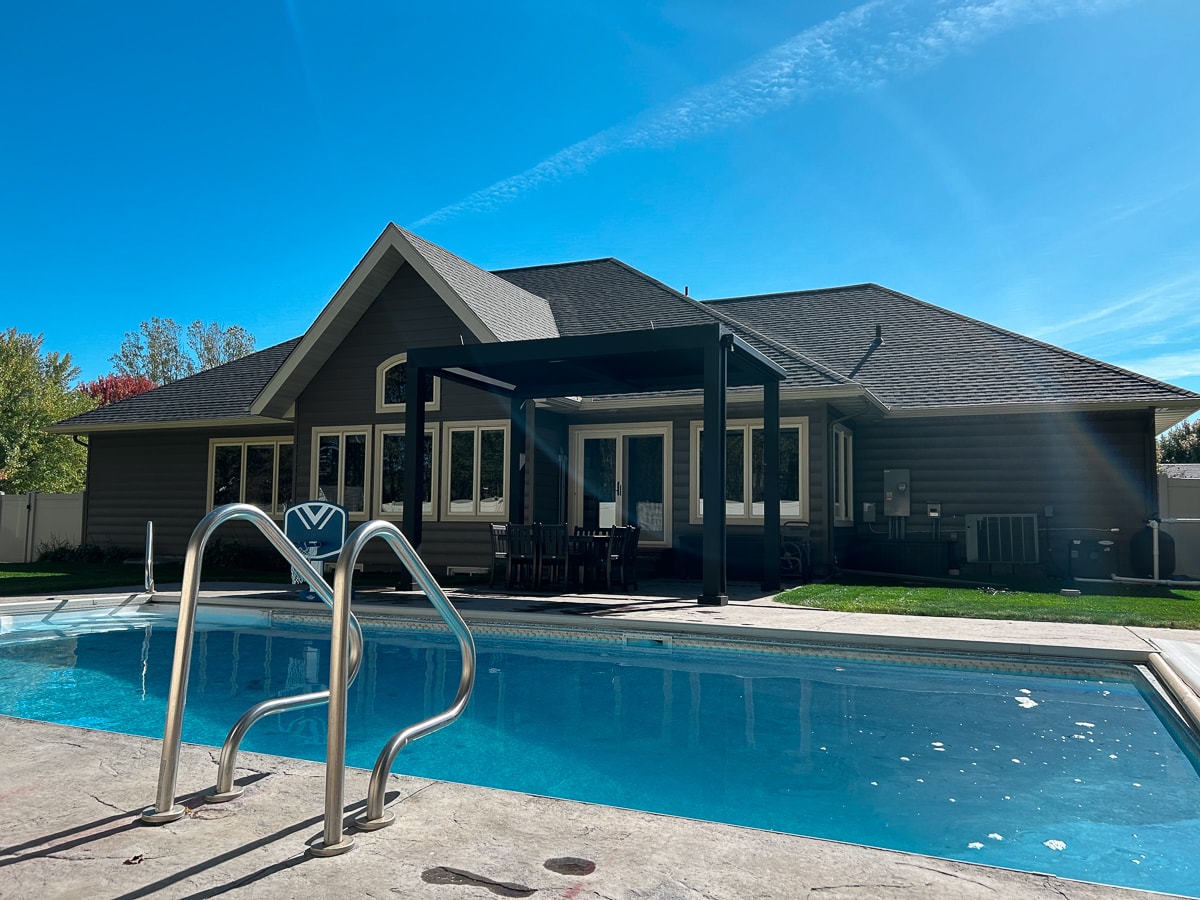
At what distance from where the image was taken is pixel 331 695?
2660 millimetres

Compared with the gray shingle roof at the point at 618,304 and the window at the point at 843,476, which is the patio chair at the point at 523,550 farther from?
the window at the point at 843,476

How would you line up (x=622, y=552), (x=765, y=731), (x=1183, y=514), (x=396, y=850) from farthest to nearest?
(x=1183, y=514), (x=622, y=552), (x=765, y=731), (x=396, y=850)

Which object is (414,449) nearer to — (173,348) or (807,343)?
(807,343)

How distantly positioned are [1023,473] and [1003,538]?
110cm

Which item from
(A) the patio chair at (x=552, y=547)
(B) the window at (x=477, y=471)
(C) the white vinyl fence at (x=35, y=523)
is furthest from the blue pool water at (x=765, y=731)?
(C) the white vinyl fence at (x=35, y=523)

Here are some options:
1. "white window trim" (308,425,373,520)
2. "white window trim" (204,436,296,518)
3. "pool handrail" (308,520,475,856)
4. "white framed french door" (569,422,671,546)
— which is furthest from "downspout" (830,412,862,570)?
"pool handrail" (308,520,475,856)

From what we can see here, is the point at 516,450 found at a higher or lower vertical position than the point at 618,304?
lower

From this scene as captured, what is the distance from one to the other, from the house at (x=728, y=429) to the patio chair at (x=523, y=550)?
4.24ft

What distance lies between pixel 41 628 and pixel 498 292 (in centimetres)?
874

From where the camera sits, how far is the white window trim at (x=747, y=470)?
12828 millimetres

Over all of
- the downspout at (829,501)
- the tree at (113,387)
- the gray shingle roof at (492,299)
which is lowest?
the downspout at (829,501)

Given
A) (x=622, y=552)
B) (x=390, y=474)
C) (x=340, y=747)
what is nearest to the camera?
(x=340, y=747)

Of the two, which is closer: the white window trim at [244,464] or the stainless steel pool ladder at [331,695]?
the stainless steel pool ladder at [331,695]

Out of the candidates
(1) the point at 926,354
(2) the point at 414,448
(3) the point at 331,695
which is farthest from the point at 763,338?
(3) the point at 331,695
